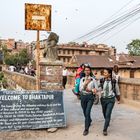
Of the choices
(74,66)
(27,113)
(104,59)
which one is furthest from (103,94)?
(104,59)

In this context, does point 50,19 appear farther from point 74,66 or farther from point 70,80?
point 74,66

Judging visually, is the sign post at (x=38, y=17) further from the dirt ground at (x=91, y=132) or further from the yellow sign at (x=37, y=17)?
the dirt ground at (x=91, y=132)

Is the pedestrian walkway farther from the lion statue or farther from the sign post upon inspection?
the sign post

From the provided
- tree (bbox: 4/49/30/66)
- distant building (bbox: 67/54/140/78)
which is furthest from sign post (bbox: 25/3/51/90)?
tree (bbox: 4/49/30/66)

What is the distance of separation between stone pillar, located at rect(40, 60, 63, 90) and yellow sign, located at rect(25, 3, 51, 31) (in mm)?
1199

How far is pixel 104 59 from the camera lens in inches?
2697

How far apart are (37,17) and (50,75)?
5.96 ft

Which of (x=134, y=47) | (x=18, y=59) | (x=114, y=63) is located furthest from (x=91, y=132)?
(x=18, y=59)

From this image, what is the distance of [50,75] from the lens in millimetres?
11164

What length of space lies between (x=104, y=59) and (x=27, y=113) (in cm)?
5943

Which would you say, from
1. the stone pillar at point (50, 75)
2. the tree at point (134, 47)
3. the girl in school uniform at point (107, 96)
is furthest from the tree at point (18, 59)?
the girl in school uniform at point (107, 96)

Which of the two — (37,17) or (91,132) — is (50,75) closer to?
(37,17)

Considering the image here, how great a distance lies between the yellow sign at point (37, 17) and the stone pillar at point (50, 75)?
47.2 inches

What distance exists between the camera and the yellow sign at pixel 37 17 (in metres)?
10.3
